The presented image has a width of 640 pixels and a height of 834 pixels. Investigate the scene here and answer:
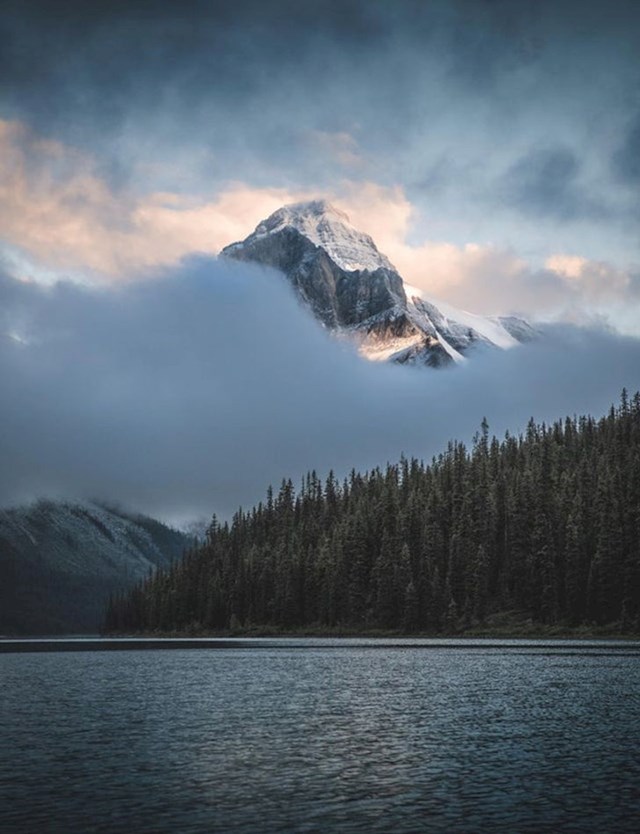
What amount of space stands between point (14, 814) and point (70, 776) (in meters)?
7.41

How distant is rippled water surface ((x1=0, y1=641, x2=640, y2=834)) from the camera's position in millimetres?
30031

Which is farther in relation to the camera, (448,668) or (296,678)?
(448,668)

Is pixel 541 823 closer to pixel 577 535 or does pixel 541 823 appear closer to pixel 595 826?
pixel 595 826

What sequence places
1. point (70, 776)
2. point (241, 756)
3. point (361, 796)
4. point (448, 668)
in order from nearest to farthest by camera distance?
point (361, 796) < point (70, 776) < point (241, 756) < point (448, 668)

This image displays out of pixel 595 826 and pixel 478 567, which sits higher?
pixel 478 567

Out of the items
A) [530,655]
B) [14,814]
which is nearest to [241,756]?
[14,814]

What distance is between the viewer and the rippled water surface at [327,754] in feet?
98.5

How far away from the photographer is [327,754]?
42.1 meters

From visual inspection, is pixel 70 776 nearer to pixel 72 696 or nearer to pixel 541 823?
pixel 541 823

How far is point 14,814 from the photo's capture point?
99.3ft

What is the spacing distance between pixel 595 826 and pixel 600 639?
133680 millimetres

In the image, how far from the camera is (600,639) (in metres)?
154

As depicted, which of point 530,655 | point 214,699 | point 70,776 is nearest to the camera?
point 70,776

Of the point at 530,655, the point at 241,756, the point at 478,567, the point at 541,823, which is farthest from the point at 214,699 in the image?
the point at 478,567
